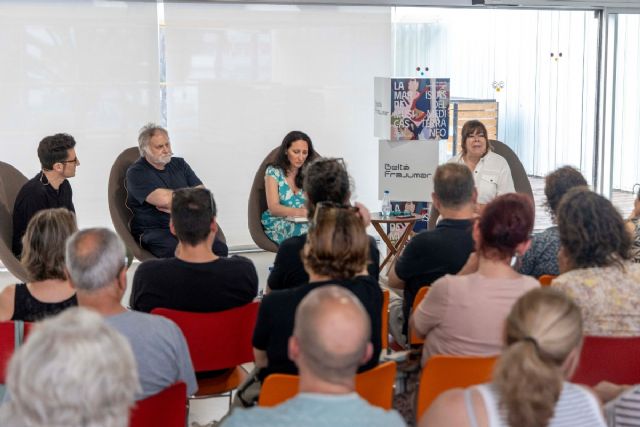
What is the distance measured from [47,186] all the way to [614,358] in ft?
13.3

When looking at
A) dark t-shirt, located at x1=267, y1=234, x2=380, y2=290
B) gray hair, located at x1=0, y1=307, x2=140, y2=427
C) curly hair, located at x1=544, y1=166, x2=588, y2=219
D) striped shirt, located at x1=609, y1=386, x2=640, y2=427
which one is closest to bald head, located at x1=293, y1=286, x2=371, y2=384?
gray hair, located at x1=0, y1=307, x2=140, y2=427

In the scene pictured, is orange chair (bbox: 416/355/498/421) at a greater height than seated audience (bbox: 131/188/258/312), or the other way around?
seated audience (bbox: 131/188/258/312)

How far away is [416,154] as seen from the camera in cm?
814

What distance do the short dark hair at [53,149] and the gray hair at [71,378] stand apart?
4.28 meters

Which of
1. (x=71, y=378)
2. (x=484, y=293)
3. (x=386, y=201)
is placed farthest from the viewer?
(x=386, y=201)

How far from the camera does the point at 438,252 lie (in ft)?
14.0

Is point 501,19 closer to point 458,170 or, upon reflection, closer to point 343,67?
point 343,67

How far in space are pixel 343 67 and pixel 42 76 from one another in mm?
2819

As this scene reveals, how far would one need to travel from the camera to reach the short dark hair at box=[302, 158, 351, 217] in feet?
15.5

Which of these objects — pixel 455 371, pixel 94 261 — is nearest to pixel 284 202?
pixel 94 261

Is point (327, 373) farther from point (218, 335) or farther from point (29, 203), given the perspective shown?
point (29, 203)

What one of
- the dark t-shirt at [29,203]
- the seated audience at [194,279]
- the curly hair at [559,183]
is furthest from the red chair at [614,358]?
the dark t-shirt at [29,203]

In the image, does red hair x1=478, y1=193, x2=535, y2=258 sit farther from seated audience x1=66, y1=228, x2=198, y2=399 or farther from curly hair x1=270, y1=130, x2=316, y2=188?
curly hair x1=270, y1=130, x2=316, y2=188

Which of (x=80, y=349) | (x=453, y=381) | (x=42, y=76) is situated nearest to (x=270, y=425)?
(x=80, y=349)
